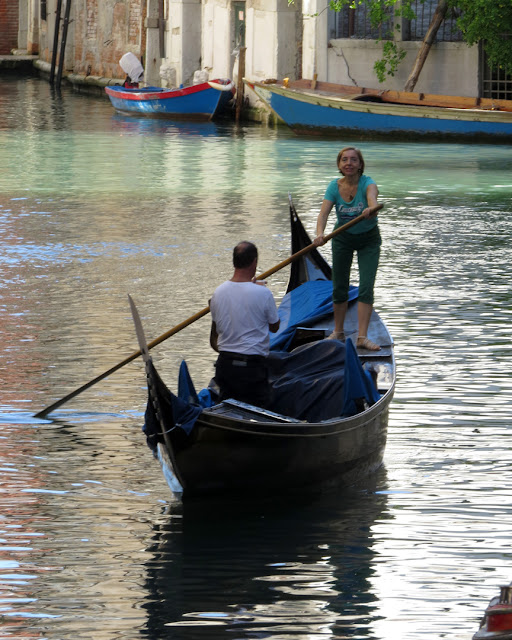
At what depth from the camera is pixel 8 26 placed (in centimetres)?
5022

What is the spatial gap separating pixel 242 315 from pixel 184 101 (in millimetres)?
23953

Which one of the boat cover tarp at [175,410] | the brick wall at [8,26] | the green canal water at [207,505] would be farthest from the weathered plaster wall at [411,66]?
the brick wall at [8,26]

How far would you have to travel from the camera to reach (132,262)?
39.0ft

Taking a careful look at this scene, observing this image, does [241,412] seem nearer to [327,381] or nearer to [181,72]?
A: [327,381]

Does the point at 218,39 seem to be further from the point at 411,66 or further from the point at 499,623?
the point at 499,623

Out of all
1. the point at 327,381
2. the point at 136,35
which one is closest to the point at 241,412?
the point at 327,381

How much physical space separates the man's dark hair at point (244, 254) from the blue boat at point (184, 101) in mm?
23308

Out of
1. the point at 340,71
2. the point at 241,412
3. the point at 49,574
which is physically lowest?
the point at 49,574

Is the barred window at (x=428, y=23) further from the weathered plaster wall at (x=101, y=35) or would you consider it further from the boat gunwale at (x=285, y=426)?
the boat gunwale at (x=285, y=426)

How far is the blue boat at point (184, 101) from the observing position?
95.6 ft

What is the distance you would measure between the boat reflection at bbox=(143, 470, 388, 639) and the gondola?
0.12 m

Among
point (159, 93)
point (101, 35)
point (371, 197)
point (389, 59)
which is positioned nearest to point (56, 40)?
point (101, 35)

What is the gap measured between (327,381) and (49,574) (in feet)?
5.88

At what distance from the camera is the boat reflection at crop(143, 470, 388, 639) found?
184 inches
